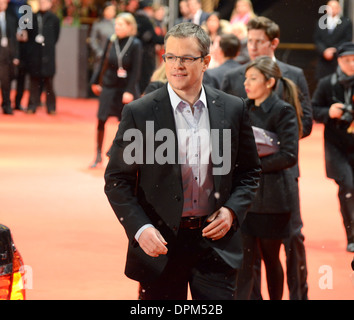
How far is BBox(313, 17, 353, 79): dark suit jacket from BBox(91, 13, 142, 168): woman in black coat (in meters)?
5.54

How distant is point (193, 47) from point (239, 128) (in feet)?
1.28

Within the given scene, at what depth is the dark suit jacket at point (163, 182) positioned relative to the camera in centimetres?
311

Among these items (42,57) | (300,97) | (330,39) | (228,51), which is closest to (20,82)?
(42,57)

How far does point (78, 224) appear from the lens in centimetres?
699

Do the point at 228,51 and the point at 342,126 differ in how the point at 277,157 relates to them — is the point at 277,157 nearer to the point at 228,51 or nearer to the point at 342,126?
the point at 342,126

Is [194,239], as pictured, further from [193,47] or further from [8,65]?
[8,65]

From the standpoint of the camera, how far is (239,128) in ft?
10.7

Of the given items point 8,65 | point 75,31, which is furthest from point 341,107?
point 75,31

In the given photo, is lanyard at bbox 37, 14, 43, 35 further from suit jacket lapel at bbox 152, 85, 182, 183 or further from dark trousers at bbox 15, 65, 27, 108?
suit jacket lapel at bbox 152, 85, 182, 183

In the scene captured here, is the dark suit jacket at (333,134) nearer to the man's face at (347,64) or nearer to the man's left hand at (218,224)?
the man's face at (347,64)

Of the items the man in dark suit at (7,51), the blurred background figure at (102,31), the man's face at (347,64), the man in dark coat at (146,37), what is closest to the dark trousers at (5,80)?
the man in dark suit at (7,51)

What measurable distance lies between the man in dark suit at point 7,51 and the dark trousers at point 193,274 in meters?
11.8

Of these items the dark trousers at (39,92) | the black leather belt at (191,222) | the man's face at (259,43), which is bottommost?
the dark trousers at (39,92)

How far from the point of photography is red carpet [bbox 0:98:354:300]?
530 centimetres
